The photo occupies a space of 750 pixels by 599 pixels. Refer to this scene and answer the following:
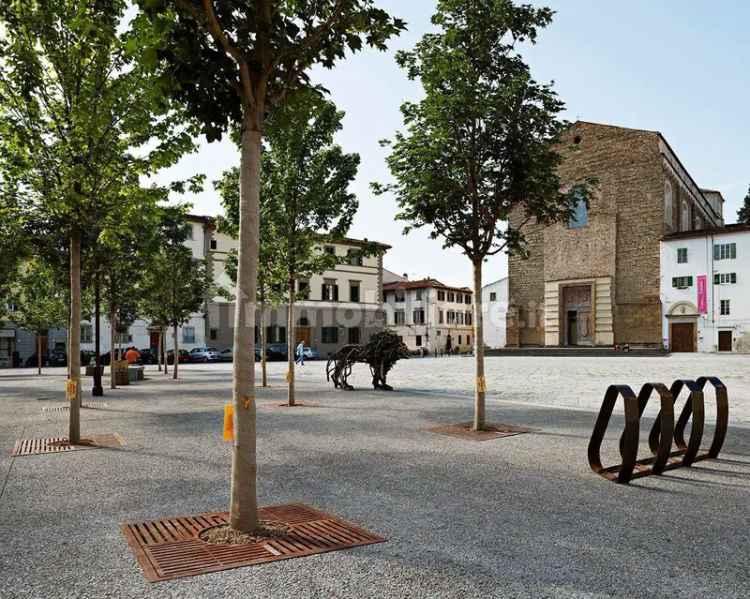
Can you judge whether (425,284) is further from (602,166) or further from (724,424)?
(724,424)

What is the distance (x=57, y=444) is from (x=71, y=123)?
4.66 metres

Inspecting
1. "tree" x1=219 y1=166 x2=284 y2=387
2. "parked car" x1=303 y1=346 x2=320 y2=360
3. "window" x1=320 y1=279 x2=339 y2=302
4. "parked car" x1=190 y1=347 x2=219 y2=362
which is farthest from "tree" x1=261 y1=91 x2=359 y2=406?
"window" x1=320 y1=279 x2=339 y2=302

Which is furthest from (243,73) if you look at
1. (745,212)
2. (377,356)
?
(745,212)

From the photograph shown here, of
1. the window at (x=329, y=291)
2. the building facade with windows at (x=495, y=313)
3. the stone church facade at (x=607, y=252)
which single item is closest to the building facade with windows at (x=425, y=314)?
the building facade with windows at (x=495, y=313)

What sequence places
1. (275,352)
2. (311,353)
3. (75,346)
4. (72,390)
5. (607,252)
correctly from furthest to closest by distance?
(311,353), (275,352), (607,252), (75,346), (72,390)

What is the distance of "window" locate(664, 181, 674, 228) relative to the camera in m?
49.0

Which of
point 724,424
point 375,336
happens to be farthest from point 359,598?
point 375,336

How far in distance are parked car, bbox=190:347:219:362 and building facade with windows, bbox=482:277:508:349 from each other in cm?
2369

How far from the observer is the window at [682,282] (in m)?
46.2

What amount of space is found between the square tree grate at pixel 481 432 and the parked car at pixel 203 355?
42.1 metres

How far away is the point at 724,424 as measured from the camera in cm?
770

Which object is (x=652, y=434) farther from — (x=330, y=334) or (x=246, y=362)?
(x=330, y=334)

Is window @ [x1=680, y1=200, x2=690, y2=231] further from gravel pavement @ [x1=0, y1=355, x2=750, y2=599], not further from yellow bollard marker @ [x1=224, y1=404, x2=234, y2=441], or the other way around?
yellow bollard marker @ [x1=224, y1=404, x2=234, y2=441]

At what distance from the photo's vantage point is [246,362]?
4.69 metres
